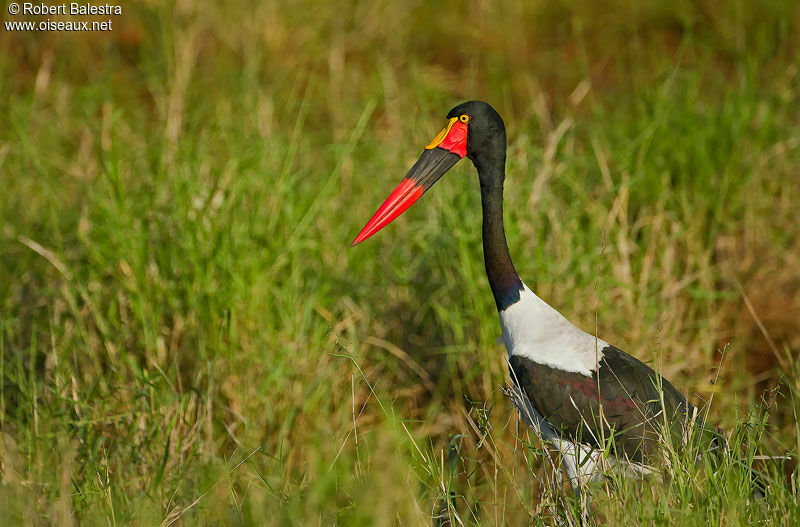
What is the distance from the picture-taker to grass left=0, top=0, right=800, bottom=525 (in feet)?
9.62

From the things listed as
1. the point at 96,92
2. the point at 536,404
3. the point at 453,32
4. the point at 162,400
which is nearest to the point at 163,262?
the point at 162,400

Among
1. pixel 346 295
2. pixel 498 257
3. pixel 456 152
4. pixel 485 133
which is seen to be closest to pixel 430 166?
pixel 456 152

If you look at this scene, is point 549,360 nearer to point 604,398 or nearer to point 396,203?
point 604,398

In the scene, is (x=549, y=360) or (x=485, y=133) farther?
(x=485, y=133)

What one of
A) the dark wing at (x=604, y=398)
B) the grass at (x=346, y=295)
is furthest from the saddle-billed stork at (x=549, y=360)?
the grass at (x=346, y=295)

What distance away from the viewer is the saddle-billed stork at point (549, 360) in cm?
296

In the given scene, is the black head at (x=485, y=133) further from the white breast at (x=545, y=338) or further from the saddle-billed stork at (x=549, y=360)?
the white breast at (x=545, y=338)

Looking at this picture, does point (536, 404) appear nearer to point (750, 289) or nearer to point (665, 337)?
point (665, 337)

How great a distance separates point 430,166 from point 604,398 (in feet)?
3.20

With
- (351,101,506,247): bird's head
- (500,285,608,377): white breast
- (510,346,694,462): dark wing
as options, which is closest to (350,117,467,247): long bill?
(351,101,506,247): bird's head

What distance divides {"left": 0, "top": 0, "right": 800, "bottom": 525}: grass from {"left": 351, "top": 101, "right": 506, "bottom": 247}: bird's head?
533 millimetres

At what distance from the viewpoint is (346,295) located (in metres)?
4.02

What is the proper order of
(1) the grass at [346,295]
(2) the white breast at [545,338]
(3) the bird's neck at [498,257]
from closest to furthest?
(1) the grass at [346,295], (2) the white breast at [545,338], (3) the bird's neck at [498,257]

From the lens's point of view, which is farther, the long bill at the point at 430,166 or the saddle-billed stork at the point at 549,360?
the long bill at the point at 430,166
